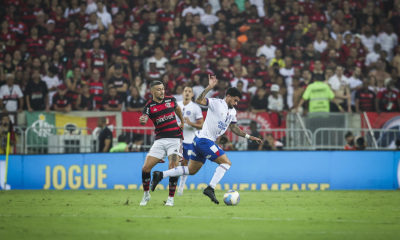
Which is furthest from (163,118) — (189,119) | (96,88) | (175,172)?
(96,88)

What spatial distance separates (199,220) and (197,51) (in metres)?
15.2

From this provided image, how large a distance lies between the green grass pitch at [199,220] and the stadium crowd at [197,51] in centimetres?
888

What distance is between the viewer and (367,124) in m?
21.9

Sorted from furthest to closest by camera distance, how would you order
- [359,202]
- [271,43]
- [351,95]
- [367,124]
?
[271,43], [351,95], [367,124], [359,202]

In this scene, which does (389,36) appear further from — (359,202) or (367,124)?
(359,202)

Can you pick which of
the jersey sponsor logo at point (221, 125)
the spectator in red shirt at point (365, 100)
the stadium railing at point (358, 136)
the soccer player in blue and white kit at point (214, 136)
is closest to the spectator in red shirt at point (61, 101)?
the stadium railing at point (358, 136)

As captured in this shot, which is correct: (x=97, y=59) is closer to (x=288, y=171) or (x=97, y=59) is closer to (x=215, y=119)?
(x=288, y=171)

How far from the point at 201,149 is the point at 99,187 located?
24.4 feet

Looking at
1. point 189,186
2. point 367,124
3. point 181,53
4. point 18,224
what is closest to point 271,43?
point 181,53

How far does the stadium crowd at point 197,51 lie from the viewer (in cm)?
2242

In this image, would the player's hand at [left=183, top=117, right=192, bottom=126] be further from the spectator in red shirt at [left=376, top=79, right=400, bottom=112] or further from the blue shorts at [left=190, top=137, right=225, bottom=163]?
the spectator in red shirt at [left=376, top=79, right=400, bottom=112]

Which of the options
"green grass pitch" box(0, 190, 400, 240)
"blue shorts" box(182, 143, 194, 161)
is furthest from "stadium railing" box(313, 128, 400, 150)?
"green grass pitch" box(0, 190, 400, 240)

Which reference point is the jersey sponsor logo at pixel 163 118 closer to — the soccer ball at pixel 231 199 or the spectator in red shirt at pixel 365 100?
the soccer ball at pixel 231 199

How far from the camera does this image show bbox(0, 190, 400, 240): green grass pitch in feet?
26.9
